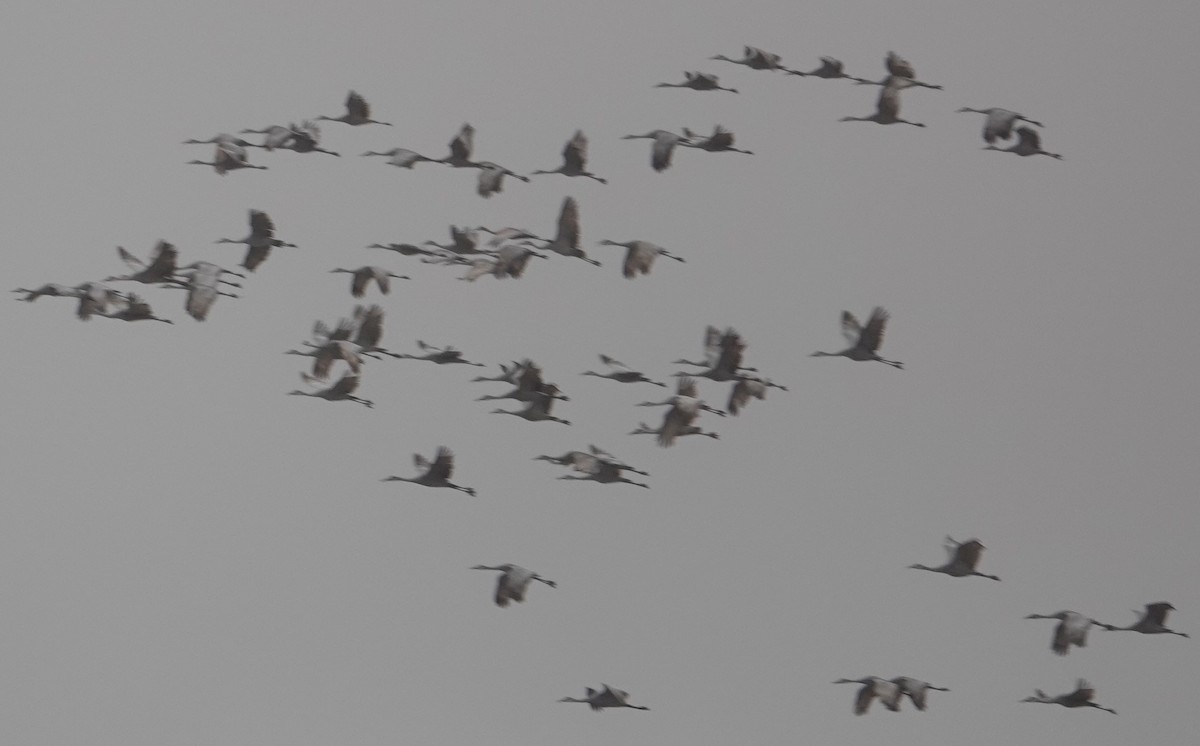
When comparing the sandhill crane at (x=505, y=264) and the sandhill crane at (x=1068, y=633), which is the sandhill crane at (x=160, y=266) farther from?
the sandhill crane at (x=1068, y=633)

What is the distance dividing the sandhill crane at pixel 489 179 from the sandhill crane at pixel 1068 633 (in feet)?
42.2

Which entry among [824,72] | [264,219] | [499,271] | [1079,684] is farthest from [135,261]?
[1079,684]

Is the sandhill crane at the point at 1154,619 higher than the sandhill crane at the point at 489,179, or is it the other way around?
the sandhill crane at the point at 489,179

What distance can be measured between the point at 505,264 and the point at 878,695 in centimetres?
1008

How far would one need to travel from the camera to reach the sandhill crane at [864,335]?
5059 centimetres

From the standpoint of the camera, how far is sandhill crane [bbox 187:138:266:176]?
52.9 m

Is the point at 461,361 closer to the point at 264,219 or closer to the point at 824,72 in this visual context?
the point at 264,219

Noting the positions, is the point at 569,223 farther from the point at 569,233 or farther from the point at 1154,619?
the point at 1154,619

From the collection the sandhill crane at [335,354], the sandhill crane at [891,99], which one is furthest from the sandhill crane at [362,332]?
the sandhill crane at [891,99]

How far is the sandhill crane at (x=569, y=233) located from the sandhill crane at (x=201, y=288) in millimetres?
6105

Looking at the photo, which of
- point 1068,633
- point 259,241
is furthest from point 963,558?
point 259,241

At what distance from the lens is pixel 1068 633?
163ft

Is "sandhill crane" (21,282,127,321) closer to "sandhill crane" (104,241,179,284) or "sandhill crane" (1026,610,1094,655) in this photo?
"sandhill crane" (104,241,179,284)

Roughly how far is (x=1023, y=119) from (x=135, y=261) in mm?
16129
